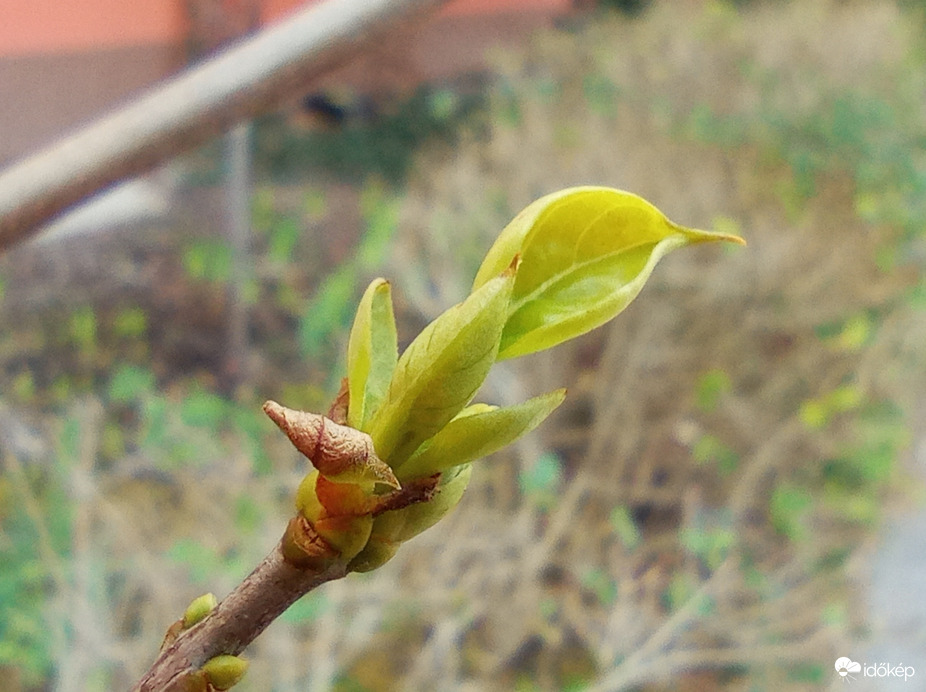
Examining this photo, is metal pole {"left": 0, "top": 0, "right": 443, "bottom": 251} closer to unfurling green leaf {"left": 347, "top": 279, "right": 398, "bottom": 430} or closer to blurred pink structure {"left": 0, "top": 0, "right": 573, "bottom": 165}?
unfurling green leaf {"left": 347, "top": 279, "right": 398, "bottom": 430}

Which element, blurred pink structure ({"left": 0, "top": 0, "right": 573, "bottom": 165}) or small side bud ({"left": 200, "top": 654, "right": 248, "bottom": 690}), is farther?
blurred pink structure ({"left": 0, "top": 0, "right": 573, "bottom": 165})

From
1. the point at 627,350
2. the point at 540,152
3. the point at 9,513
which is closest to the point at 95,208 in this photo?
the point at 9,513

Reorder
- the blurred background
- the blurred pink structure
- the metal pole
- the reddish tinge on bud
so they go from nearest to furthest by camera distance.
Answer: the reddish tinge on bud < the metal pole < the blurred background < the blurred pink structure

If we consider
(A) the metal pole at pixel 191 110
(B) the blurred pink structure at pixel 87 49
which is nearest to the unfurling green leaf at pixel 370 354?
(A) the metal pole at pixel 191 110

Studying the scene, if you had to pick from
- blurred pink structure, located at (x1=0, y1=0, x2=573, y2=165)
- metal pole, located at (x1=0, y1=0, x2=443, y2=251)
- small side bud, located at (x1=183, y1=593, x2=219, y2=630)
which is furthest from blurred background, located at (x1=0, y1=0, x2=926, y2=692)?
small side bud, located at (x1=183, y1=593, x2=219, y2=630)

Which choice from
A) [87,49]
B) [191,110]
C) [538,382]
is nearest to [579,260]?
[191,110]

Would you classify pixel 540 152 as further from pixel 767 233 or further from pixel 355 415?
pixel 355 415

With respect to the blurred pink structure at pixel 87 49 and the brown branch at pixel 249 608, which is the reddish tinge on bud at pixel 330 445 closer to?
the brown branch at pixel 249 608
